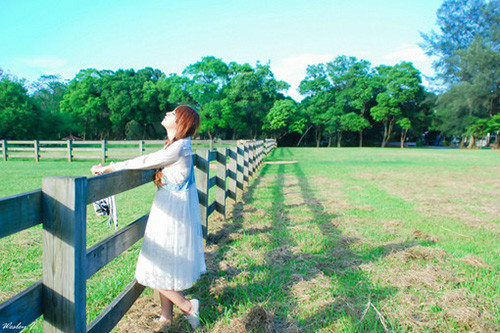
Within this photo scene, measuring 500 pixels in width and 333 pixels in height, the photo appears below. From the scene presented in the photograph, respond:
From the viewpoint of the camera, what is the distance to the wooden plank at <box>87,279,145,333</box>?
1881 millimetres

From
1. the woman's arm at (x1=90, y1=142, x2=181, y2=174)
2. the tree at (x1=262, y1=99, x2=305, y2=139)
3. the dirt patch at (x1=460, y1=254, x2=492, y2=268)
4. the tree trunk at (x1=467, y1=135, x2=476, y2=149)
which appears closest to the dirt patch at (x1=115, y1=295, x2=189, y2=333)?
the woman's arm at (x1=90, y1=142, x2=181, y2=174)

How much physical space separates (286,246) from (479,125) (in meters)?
48.6

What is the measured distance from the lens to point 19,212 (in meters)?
1.34

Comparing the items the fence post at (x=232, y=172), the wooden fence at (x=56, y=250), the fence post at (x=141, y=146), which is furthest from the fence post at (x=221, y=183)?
the fence post at (x=141, y=146)

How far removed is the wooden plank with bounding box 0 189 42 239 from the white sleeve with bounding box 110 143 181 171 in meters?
0.74

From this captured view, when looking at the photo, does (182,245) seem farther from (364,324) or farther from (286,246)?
(286,246)

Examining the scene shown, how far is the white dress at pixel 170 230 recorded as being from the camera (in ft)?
7.47

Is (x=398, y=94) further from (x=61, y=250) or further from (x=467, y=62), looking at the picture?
(x=61, y=250)

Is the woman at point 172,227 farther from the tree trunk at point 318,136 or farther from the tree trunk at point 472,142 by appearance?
the tree trunk at point 472,142

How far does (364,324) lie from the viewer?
2473mm

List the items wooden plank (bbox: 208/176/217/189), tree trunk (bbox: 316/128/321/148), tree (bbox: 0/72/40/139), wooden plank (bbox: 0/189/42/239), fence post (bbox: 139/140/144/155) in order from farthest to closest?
tree trunk (bbox: 316/128/321/148) → tree (bbox: 0/72/40/139) → fence post (bbox: 139/140/144/155) → wooden plank (bbox: 208/176/217/189) → wooden plank (bbox: 0/189/42/239)

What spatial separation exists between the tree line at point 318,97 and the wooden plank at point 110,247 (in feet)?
123

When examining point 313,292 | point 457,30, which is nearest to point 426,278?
point 313,292

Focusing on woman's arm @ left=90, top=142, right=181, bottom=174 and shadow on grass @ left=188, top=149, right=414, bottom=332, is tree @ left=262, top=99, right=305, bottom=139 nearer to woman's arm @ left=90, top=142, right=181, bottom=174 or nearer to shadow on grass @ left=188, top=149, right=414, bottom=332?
shadow on grass @ left=188, top=149, right=414, bottom=332
